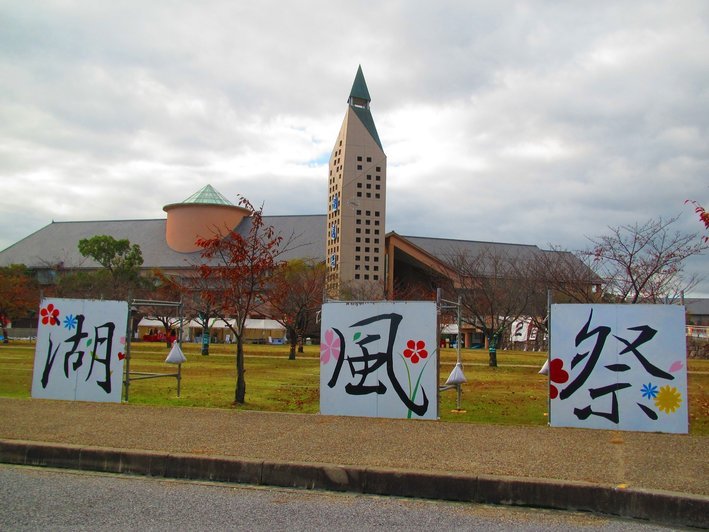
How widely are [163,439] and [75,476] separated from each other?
1201mm

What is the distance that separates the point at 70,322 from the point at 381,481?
7768mm

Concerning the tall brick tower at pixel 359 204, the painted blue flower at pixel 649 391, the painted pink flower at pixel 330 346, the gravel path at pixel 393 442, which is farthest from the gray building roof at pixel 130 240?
the painted blue flower at pixel 649 391

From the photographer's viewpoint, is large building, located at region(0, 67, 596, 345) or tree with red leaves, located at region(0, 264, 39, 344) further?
large building, located at region(0, 67, 596, 345)

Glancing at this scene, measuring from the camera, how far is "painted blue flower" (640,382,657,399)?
29.7ft

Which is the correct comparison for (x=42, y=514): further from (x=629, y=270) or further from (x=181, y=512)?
(x=629, y=270)

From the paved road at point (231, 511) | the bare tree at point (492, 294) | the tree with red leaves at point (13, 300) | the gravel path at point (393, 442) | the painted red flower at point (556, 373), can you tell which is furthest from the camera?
the tree with red leaves at point (13, 300)

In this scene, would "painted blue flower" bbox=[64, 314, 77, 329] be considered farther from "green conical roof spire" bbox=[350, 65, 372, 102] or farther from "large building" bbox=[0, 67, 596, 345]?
"green conical roof spire" bbox=[350, 65, 372, 102]

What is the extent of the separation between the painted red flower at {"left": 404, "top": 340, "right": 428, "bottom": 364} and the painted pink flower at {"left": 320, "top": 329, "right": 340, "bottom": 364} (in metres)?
1.12

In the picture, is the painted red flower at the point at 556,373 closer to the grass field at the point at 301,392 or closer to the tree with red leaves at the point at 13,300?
the grass field at the point at 301,392

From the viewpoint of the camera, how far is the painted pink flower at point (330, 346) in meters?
10.3

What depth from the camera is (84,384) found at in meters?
11.7

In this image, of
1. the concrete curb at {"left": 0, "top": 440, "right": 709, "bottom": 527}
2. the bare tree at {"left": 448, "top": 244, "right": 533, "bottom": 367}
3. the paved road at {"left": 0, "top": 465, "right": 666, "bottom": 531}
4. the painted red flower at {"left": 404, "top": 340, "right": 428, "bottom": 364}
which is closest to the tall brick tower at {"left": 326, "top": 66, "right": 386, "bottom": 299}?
the bare tree at {"left": 448, "top": 244, "right": 533, "bottom": 367}

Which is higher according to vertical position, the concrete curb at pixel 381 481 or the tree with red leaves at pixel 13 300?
the tree with red leaves at pixel 13 300

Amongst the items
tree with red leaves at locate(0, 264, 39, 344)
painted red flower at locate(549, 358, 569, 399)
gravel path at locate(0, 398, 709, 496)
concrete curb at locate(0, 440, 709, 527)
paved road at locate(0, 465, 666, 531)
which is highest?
tree with red leaves at locate(0, 264, 39, 344)
